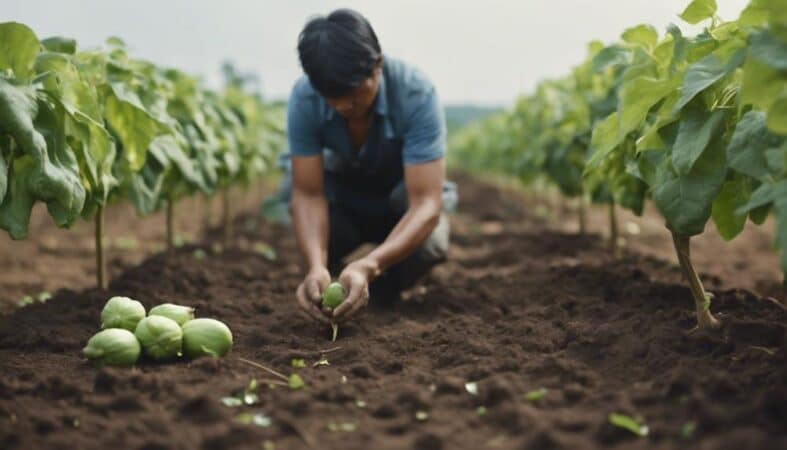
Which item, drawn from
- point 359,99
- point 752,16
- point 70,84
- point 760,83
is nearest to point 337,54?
point 359,99

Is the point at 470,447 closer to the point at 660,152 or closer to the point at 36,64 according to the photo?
the point at 660,152

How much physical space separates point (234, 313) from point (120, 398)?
1.73 m

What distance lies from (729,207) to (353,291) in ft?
5.28

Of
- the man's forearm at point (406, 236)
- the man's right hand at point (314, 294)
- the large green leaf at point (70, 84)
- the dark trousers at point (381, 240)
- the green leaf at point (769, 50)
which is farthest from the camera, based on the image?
the dark trousers at point (381, 240)

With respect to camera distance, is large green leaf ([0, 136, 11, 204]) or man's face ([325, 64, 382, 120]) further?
man's face ([325, 64, 382, 120])

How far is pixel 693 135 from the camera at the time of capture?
9.41 ft

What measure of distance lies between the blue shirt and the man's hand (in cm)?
90

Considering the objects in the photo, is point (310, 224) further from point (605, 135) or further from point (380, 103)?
point (605, 135)

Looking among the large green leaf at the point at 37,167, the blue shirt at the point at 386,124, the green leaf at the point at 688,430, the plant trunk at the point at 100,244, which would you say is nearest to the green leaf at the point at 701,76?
the green leaf at the point at 688,430

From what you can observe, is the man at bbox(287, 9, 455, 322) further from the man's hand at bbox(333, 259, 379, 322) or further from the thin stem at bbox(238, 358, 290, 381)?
the thin stem at bbox(238, 358, 290, 381)

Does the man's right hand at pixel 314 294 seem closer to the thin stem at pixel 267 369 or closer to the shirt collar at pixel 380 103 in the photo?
the thin stem at pixel 267 369

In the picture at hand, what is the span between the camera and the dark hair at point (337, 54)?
12.6 feet

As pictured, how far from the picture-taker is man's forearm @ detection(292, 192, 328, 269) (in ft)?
14.5

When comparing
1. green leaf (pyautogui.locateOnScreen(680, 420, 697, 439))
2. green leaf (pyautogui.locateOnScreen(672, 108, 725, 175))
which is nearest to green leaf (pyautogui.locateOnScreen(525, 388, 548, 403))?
green leaf (pyautogui.locateOnScreen(680, 420, 697, 439))
